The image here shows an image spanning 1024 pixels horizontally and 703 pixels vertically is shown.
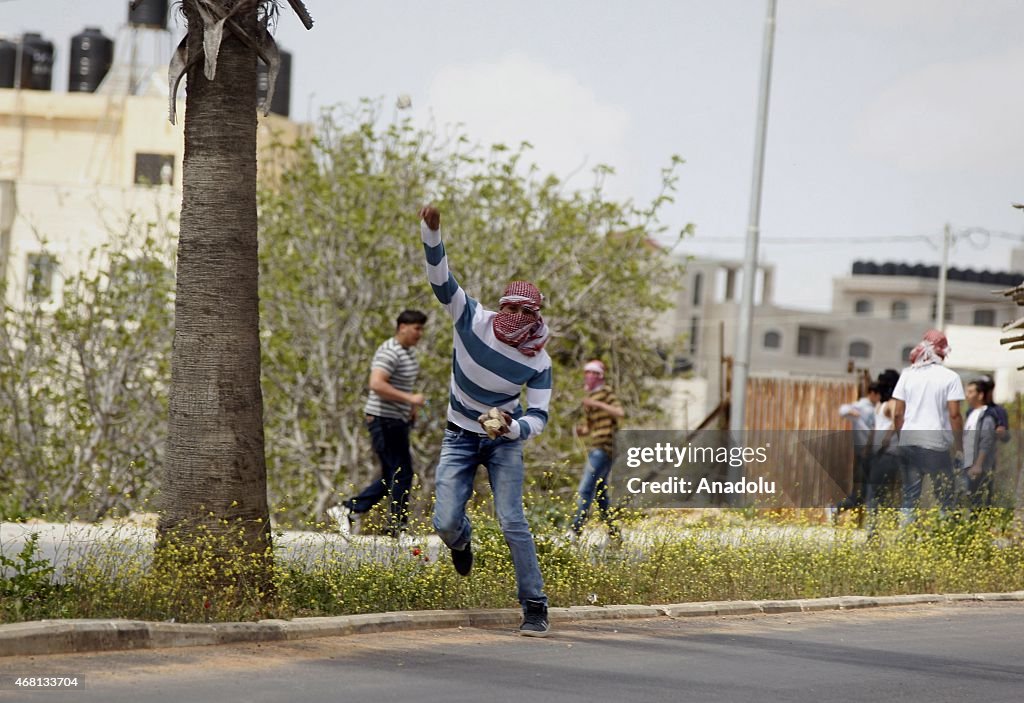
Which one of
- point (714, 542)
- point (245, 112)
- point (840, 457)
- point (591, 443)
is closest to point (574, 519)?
point (714, 542)

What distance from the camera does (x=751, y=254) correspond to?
2116cm

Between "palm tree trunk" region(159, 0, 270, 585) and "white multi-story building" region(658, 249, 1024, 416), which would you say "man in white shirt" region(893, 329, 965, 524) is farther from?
"white multi-story building" region(658, 249, 1024, 416)

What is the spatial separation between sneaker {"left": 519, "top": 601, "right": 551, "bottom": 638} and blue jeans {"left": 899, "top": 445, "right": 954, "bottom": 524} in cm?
572

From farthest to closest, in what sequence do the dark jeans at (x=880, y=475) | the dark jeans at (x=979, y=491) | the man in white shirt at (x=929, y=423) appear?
the dark jeans at (x=880, y=475)
the dark jeans at (x=979, y=491)
the man in white shirt at (x=929, y=423)

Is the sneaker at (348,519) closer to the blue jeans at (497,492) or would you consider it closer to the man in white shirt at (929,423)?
the blue jeans at (497,492)

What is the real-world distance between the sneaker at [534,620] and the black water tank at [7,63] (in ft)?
164

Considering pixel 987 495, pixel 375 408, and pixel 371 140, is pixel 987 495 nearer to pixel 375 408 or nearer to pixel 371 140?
pixel 375 408

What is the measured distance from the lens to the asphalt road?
705 centimetres

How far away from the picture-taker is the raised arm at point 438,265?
29.1 feet

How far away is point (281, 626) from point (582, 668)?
1545 millimetres

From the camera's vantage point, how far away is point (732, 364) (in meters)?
21.9

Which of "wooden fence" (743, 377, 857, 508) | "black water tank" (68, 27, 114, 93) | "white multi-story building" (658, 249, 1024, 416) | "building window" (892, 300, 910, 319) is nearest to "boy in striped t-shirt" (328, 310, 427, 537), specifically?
"wooden fence" (743, 377, 857, 508)

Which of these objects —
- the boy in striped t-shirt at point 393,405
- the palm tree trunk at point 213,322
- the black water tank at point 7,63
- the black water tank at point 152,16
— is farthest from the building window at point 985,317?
the palm tree trunk at point 213,322

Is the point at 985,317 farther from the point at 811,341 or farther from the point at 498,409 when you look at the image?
the point at 498,409
